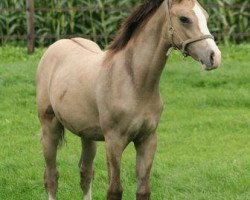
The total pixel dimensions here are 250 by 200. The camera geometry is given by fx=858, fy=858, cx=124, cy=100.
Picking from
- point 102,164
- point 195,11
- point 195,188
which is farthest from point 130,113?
point 102,164

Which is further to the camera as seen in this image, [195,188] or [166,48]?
[195,188]

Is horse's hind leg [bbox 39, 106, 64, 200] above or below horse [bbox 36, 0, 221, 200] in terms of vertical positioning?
below

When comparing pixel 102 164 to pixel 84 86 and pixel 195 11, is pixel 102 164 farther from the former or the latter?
pixel 195 11

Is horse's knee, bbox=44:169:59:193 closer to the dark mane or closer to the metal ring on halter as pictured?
the dark mane

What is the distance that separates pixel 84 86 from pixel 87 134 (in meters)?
0.39

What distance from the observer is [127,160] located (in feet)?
30.5

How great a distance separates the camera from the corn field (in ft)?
55.9

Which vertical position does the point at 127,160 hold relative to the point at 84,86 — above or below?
below

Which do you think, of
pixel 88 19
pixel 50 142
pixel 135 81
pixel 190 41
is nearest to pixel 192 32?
pixel 190 41

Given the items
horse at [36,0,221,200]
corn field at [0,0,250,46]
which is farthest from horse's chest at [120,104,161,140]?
corn field at [0,0,250,46]

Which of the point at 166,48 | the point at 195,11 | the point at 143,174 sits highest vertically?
the point at 195,11

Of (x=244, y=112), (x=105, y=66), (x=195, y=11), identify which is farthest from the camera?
(x=244, y=112)

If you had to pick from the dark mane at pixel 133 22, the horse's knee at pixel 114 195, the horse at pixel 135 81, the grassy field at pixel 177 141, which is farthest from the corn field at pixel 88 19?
the horse's knee at pixel 114 195

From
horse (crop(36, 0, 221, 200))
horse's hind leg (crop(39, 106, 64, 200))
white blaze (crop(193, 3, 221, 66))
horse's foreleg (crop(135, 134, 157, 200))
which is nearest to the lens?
white blaze (crop(193, 3, 221, 66))
